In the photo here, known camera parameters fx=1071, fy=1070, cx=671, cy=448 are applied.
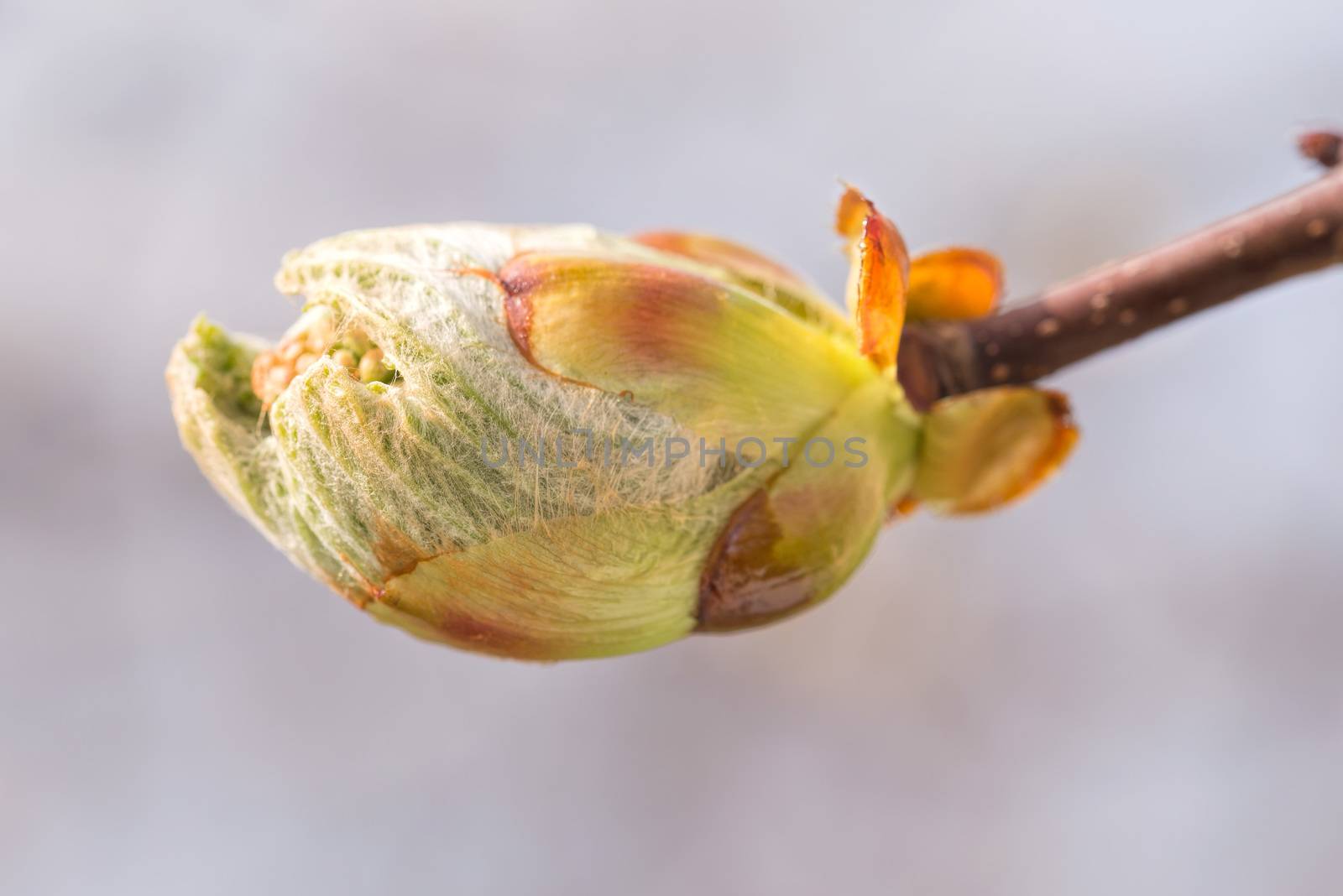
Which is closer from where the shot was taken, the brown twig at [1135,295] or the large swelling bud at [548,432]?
the large swelling bud at [548,432]

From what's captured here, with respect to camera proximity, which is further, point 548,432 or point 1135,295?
point 1135,295

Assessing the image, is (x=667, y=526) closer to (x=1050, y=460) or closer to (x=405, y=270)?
(x=405, y=270)

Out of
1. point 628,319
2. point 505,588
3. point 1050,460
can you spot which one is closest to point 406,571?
point 505,588

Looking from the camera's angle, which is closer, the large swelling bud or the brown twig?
the large swelling bud
